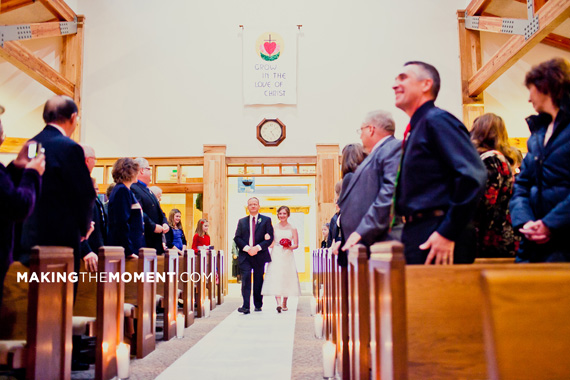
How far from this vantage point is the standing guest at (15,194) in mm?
1925

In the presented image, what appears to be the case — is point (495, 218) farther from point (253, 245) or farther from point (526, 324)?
point (253, 245)

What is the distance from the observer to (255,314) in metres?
6.57

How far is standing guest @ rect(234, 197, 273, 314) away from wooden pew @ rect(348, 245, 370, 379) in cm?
435

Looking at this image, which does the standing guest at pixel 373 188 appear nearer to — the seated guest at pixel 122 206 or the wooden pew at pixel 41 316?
the wooden pew at pixel 41 316

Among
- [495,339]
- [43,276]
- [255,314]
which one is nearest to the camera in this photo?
[495,339]

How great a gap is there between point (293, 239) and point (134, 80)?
17.4 feet

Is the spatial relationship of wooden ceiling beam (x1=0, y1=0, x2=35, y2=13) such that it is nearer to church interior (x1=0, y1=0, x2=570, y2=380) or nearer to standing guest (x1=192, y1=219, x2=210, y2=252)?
church interior (x1=0, y1=0, x2=570, y2=380)

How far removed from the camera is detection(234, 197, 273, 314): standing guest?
21.9ft

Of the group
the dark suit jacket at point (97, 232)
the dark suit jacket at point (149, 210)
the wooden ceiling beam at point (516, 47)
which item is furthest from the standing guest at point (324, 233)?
the dark suit jacket at point (97, 232)

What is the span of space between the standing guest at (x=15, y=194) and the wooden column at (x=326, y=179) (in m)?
7.75

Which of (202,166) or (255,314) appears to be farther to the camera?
(202,166)

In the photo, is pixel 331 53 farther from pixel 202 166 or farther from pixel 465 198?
pixel 465 198

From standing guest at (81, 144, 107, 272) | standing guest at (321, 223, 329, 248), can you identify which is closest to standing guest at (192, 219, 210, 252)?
standing guest at (321, 223, 329, 248)

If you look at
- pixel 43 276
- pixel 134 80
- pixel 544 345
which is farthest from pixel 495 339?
pixel 134 80
